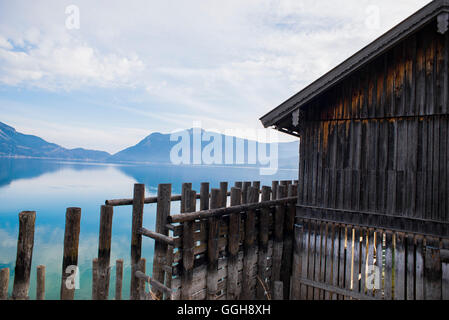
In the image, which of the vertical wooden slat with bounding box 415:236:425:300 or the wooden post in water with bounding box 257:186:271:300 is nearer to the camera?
the vertical wooden slat with bounding box 415:236:425:300

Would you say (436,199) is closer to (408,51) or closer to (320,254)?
(320,254)

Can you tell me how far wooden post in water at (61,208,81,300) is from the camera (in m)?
4.68

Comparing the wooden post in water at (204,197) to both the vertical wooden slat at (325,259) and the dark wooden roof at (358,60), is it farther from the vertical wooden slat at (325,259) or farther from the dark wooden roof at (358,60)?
the vertical wooden slat at (325,259)

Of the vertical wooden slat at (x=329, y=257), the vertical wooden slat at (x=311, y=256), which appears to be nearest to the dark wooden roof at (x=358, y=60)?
the vertical wooden slat at (x=311, y=256)

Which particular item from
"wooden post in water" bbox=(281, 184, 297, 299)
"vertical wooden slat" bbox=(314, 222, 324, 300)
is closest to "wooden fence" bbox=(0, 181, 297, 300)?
"wooden post in water" bbox=(281, 184, 297, 299)

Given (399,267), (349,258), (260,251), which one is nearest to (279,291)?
(260,251)

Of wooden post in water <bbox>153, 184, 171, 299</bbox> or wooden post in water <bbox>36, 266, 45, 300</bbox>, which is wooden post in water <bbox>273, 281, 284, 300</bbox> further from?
wooden post in water <bbox>36, 266, 45, 300</bbox>

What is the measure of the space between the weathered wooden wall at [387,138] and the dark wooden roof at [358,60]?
52 cm

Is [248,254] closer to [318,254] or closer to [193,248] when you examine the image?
[193,248]

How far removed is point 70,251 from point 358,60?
24.4 feet

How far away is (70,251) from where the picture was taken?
4.77 m

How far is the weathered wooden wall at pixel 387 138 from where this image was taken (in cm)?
623

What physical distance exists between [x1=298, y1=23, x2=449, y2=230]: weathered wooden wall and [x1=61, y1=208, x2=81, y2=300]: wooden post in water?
5638mm
